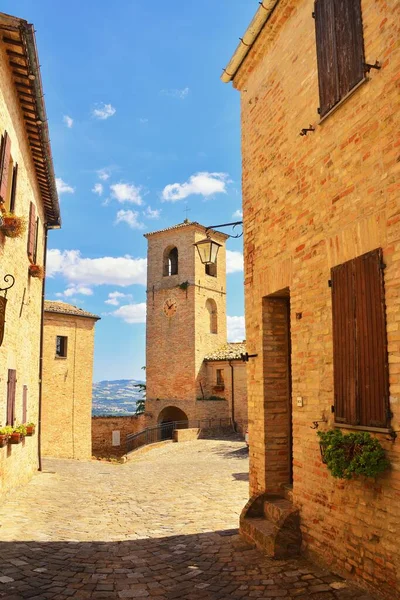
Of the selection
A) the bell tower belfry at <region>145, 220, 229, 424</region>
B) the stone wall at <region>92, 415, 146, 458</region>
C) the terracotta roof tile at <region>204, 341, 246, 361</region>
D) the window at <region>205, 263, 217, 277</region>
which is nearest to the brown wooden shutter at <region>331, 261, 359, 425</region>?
the terracotta roof tile at <region>204, 341, 246, 361</region>

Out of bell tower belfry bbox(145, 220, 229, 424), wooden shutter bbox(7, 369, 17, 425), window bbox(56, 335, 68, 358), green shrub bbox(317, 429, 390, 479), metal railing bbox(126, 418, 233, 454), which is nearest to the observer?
green shrub bbox(317, 429, 390, 479)

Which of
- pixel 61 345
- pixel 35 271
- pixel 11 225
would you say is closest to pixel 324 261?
pixel 11 225

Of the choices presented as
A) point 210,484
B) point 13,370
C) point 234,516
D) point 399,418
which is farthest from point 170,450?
point 399,418

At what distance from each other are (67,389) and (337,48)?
21748 mm

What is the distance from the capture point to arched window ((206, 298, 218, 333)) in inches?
1297

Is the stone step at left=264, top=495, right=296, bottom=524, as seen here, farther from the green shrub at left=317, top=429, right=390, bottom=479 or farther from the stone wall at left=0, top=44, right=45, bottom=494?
the stone wall at left=0, top=44, right=45, bottom=494

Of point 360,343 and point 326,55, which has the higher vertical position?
point 326,55

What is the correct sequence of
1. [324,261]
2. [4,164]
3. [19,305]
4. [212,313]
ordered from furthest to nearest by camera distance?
[212,313] → [19,305] → [4,164] → [324,261]

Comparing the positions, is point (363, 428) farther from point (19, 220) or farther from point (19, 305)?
point (19, 305)

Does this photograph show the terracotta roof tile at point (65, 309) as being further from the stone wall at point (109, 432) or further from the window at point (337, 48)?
the window at point (337, 48)

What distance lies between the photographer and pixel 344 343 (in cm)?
501

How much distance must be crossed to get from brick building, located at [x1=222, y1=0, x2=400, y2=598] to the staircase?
36mm

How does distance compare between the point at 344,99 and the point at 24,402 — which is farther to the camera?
the point at 24,402

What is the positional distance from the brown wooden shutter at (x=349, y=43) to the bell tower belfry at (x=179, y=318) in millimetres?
25666
